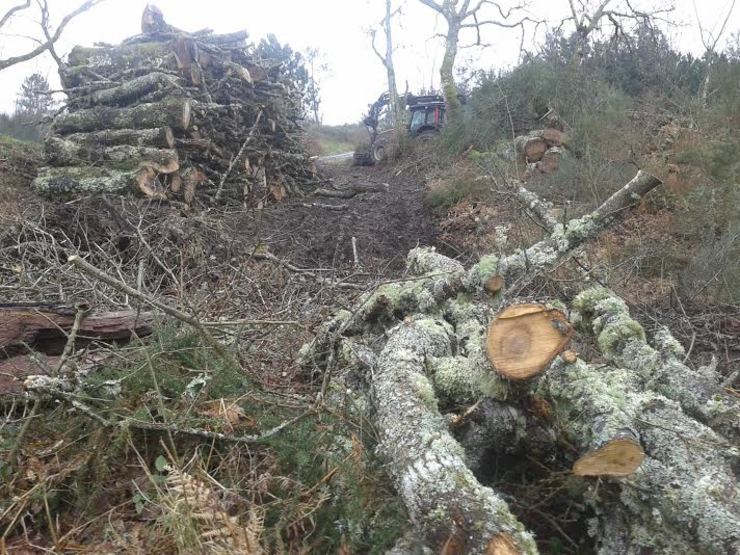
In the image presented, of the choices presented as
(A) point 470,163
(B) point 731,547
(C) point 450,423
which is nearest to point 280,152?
(A) point 470,163

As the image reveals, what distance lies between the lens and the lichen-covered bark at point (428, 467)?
5.08ft

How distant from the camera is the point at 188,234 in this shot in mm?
5707

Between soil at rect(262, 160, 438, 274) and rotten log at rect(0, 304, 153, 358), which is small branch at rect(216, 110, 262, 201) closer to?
soil at rect(262, 160, 438, 274)

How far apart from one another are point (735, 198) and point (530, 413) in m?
5.75

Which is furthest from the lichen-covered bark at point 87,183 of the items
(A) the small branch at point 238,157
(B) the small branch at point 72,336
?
(B) the small branch at point 72,336

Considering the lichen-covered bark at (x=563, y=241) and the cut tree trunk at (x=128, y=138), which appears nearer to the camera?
the lichen-covered bark at (x=563, y=241)

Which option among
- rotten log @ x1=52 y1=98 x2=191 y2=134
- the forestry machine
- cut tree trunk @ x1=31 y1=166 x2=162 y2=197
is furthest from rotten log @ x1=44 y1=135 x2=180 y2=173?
the forestry machine

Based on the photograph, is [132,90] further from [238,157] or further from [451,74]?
[451,74]

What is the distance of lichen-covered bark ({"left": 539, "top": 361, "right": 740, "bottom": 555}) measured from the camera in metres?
1.78

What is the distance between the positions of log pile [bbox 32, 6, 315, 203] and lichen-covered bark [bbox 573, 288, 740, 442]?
18.3 ft

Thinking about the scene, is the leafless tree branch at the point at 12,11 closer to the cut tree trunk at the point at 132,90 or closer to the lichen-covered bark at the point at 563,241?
the cut tree trunk at the point at 132,90

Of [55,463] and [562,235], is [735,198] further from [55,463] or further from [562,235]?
[55,463]

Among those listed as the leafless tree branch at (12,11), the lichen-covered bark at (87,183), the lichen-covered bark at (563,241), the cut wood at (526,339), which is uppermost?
the leafless tree branch at (12,11)

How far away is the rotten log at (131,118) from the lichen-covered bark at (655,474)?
24.1ft
